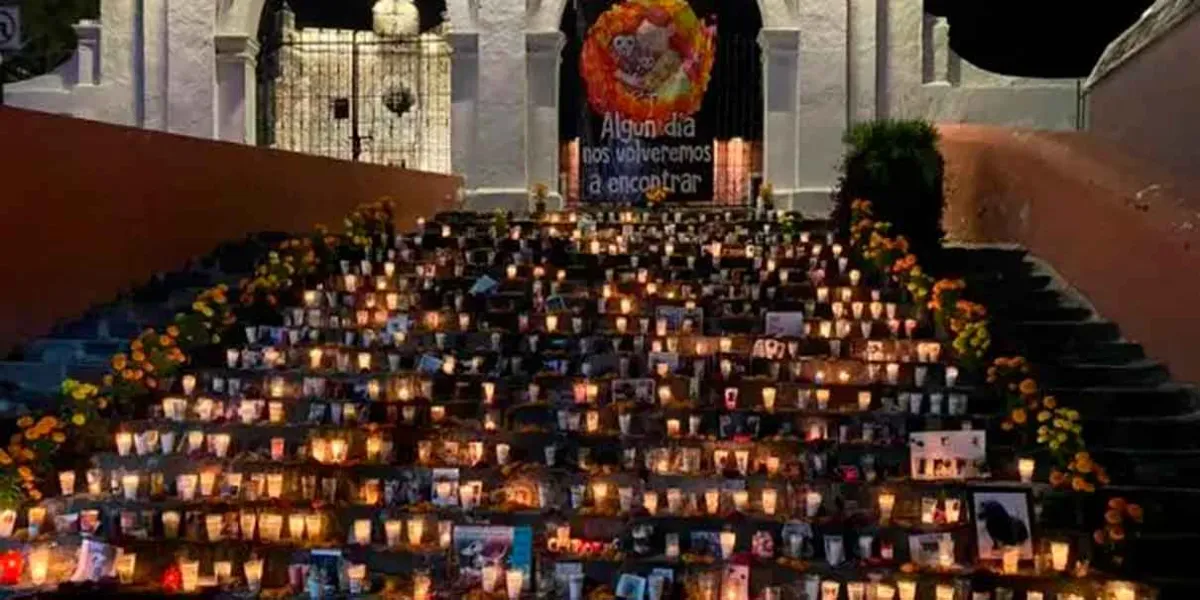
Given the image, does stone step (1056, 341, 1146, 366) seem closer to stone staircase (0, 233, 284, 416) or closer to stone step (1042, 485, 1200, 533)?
stone step (1042, 485, 1200, 533)

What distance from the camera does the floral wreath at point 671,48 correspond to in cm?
1767

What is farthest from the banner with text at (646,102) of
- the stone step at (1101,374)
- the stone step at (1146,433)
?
the stone step at (1146,433)

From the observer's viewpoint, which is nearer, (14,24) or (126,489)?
(126,489)

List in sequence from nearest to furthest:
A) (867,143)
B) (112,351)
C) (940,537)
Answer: (940,537)
(112,351)
(867,143)

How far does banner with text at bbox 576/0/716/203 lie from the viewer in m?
17.7

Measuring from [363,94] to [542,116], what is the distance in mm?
3610

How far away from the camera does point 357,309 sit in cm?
1103

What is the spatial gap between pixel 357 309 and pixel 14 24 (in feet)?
10.5

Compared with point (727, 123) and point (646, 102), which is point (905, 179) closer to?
point (646, 102)

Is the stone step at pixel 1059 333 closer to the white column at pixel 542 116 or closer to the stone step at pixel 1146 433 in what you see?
the stone step at pixel 1146 433

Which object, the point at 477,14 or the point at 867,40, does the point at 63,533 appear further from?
the point at 867,40

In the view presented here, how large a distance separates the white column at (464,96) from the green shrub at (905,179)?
6.17 meters

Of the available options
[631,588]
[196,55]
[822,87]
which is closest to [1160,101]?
[631,588]

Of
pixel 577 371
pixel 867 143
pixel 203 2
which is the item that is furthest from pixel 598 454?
pixel 203 2
